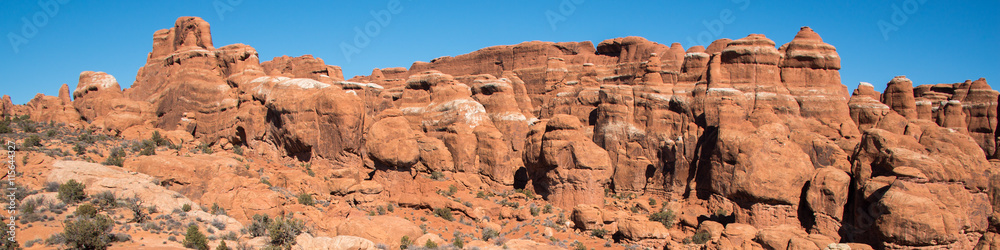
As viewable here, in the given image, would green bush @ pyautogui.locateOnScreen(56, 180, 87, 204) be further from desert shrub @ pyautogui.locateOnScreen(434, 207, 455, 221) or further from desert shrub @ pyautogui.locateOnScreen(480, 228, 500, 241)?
desert shrub @ pyautogui.locateOnScreen(480, 228, 500, 241)

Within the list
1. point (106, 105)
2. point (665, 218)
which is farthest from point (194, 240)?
point (106, 105)

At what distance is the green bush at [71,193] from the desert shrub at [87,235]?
2903 mm

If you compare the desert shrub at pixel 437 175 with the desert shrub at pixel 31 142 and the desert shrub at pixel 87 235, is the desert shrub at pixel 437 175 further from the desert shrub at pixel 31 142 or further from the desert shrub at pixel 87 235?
the desert shrub at pixel 87 235

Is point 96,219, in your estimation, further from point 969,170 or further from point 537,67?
point 537,67

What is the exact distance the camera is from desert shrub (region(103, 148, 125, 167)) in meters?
26.4

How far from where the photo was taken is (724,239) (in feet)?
75.0

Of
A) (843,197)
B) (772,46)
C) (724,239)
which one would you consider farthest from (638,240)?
(772,46)

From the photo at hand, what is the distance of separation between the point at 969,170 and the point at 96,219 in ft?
107

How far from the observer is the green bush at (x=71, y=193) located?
18906mm

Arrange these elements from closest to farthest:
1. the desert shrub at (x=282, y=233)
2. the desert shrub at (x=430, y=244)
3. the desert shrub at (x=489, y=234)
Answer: the desert shrub at (x=282, y=233)
the desert shrub at (x=430, y=244)
the desert shrub at (x=489, y=234)

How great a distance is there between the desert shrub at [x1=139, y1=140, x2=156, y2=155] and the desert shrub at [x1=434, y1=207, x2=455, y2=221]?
603 inches

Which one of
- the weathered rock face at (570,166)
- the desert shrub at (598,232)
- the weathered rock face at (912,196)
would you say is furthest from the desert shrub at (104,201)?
the weathered rock face at (912,196)

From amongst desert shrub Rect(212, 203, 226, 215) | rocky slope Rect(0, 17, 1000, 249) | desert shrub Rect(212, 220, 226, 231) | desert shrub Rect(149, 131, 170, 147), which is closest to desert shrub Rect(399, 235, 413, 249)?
rocky slope Rect(0, 17, 1000, 249)

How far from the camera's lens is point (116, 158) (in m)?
27.3
